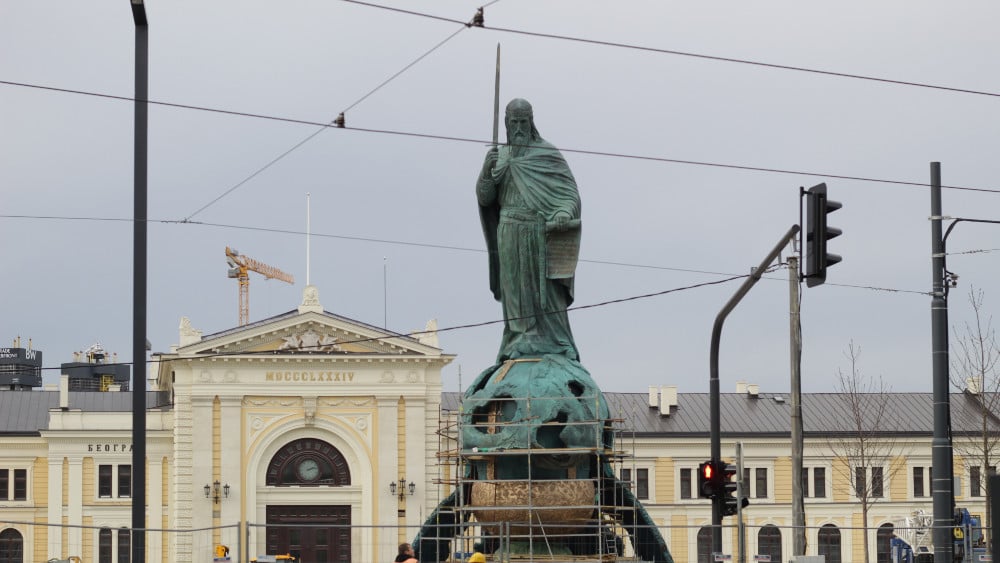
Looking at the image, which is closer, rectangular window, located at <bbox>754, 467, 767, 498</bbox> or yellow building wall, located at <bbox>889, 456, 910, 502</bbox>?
rectangular window, located at <bbox>754, 467, 767, 498</bbox>

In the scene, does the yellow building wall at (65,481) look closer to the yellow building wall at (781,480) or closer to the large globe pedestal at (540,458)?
the yellow building wall at (781,480)

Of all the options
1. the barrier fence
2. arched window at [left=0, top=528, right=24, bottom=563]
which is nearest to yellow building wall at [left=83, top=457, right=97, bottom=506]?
the barrier fence

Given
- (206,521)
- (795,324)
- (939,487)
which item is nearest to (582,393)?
(795,324)

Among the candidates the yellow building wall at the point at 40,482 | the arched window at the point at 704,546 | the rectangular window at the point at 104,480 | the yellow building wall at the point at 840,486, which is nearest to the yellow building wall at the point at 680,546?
the arched window at the point at 704,546

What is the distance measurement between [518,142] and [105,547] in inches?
2183

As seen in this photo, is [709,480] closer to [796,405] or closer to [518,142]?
[796,405]

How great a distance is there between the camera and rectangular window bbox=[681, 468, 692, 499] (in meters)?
76.8

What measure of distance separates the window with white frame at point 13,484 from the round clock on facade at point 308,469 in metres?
12.9

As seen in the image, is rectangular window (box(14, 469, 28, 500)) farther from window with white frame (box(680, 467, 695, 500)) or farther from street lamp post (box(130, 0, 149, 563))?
street lamp post (box(130, 0, 149, 563))


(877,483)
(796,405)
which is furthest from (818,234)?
(877,483)

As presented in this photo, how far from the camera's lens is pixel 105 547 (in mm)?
73938

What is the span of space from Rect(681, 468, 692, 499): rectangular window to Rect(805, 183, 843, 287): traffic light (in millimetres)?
56684

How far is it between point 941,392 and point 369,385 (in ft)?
172

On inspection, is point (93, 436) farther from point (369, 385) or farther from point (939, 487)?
point (939, 487)
